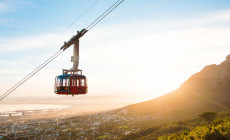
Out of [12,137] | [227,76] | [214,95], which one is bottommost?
[12,137]

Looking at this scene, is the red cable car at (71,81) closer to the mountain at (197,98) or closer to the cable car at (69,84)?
the cable car at (69,84)

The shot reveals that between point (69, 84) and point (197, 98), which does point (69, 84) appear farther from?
point (197, 98)

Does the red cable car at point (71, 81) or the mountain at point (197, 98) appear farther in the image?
the mountain at point (197, 98)

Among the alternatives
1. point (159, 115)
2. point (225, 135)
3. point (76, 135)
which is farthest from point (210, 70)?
point (225, 135)

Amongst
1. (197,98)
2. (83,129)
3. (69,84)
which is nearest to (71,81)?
(69,84)

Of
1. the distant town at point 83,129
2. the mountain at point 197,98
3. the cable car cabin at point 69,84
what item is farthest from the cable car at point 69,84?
the mountain at point 197,98

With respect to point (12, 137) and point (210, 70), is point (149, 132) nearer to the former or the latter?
point (12, 137)

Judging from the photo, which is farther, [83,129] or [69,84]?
[83,129]
